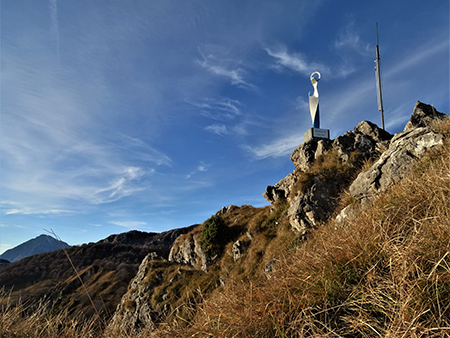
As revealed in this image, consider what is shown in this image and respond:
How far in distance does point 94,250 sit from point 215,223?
250 ft

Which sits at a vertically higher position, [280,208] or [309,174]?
[309,174]

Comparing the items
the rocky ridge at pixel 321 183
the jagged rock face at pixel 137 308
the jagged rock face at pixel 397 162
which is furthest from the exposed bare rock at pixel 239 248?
the jagged rock face at pixel 397 162

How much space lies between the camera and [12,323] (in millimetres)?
4070

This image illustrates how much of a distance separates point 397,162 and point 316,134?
39.1 ft

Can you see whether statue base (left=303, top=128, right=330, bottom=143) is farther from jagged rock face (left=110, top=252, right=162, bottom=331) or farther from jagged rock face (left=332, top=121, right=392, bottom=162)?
jagged rock face (left=110, top=252, right=162, bottom=331)

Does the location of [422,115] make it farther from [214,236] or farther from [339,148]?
[214,236]

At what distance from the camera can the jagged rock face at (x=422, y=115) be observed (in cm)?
1338

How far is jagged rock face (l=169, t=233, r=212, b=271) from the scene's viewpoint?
23.7 m

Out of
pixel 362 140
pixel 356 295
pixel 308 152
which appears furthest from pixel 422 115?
pixel 356 295

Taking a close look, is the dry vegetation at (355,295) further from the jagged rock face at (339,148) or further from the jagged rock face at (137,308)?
the jagged rock face at (137,308)

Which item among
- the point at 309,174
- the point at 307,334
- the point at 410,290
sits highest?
the point at 309,174

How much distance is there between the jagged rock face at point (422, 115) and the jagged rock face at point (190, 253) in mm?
19052

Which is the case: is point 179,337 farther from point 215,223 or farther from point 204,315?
point 215,223

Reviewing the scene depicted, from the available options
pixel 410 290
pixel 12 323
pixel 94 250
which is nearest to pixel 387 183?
pixel 410 290
